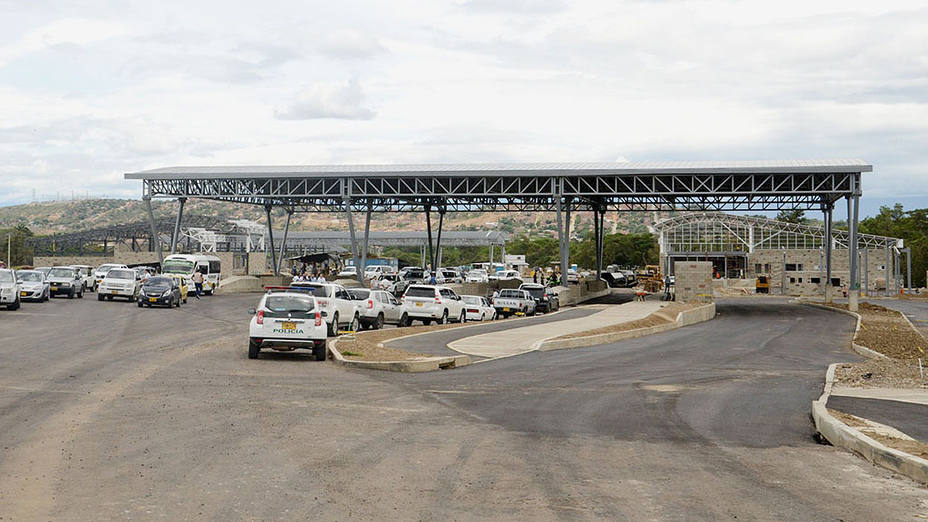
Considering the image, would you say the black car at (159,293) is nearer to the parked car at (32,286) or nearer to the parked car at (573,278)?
the parked car at (32,286)

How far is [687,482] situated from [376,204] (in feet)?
220

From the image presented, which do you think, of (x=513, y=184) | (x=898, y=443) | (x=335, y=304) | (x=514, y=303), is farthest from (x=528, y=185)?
(x=898, y=443)

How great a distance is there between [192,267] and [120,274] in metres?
9.55

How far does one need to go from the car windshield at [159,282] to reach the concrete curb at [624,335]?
22.5m

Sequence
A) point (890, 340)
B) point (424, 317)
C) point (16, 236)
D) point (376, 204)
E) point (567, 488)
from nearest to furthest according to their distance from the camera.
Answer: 1. point (567, 488)
2. point (890, 340)
3. point (424, 317)
4. point (376, 204)
5. point (16, 236)

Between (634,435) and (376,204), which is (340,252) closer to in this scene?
(376,204)

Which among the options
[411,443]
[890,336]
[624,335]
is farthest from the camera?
[890,336]

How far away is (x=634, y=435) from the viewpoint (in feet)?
41.9

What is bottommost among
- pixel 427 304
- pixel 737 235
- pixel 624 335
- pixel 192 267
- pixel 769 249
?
pixel 624 335

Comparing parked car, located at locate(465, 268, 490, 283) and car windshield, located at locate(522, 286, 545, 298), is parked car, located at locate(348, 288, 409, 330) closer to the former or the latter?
car windshield, located at locate(522, 286, 545, 298)

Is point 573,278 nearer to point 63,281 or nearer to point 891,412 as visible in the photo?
point 63,281

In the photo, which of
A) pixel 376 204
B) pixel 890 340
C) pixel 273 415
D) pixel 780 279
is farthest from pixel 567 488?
pixel 780 279

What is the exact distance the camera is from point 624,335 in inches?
1331

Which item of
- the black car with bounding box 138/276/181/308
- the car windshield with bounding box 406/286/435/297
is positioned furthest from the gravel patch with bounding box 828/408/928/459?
the black car with bounding box 138/276/181/308
